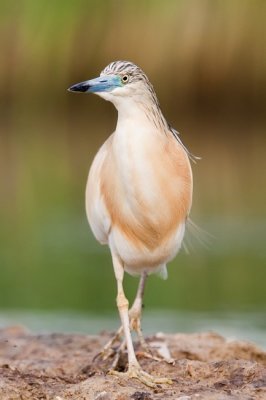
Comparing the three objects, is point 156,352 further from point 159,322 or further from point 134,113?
point 159,322

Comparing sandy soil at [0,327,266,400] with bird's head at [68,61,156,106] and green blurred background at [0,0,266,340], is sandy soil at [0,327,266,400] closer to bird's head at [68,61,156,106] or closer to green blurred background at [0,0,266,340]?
bird's head at [68,61,156,106]

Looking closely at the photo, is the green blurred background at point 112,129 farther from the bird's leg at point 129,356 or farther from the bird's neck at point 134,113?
the bird's neck at point 134,113

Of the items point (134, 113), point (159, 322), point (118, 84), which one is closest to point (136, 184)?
point (134, 113)

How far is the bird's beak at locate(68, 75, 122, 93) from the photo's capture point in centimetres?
589

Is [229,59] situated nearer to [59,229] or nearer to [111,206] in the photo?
[59,229]

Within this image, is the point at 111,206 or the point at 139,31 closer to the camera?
the point at 111,206

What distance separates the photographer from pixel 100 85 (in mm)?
5891

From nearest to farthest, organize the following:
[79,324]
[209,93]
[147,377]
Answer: [147,377]
[79,324]
[209,93]

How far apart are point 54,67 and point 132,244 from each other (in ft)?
79.7

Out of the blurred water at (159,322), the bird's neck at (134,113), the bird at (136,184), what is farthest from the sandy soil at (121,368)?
the blurred water at (159,322)

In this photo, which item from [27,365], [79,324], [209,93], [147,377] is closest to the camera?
[147,377]

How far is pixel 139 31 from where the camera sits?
28359 mm

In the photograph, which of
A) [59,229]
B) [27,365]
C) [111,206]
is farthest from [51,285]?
[111,206]

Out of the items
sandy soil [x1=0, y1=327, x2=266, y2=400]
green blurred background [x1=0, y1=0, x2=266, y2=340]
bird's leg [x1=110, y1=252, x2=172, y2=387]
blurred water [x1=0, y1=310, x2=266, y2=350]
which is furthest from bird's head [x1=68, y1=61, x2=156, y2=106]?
green blurred background [x1=0, y1=0, x2=266, y2=340]
